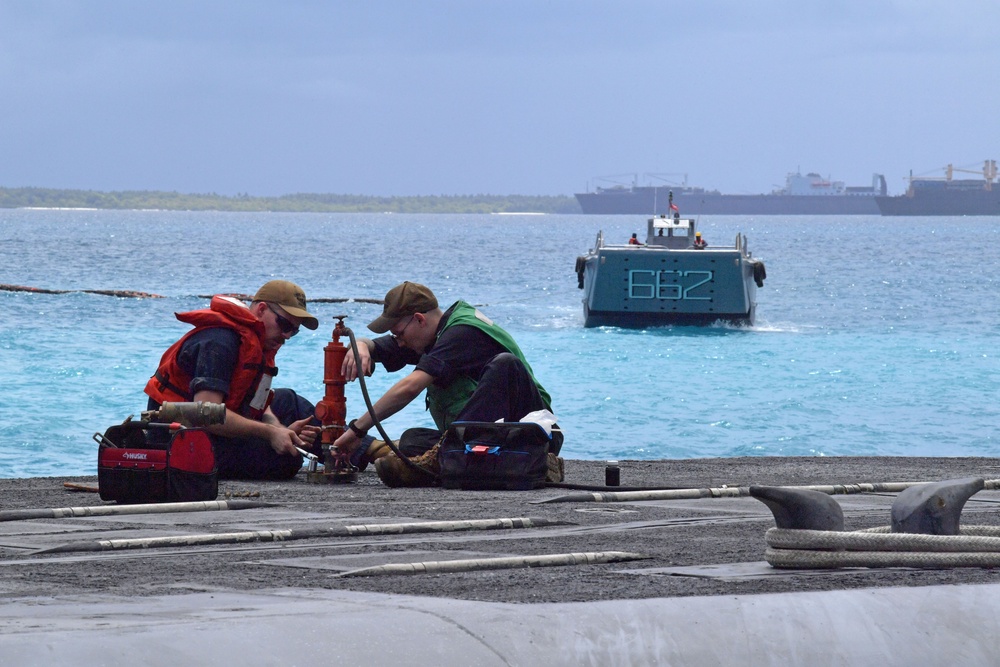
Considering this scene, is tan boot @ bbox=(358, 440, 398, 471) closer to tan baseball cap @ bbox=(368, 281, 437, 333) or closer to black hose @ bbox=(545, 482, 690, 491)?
tan baseball cap @ bbox=(368, 281, 437, 333)

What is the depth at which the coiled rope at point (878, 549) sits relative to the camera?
446 centimetres

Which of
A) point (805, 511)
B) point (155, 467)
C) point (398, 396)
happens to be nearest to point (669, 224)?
point (398, 396)

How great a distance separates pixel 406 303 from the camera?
792 centimetres

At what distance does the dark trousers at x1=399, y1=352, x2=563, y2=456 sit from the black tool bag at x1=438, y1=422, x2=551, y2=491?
0.33ft

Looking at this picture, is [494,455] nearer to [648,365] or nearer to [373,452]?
[373,452]

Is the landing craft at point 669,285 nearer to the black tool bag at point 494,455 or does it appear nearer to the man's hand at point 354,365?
the man's hand at point 354,365

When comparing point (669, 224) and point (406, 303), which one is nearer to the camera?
point (406, 303)

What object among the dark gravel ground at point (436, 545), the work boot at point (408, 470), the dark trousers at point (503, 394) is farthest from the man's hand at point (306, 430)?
the dark trousers at point (503, 394)

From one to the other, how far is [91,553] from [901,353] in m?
30.5

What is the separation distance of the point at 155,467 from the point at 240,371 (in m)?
0.98

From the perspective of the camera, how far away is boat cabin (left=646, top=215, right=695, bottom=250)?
37.7 m

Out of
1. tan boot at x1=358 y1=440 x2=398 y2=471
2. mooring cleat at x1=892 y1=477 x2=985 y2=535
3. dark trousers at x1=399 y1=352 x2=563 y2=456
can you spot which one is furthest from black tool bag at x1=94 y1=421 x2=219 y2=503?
mooring cleat at x1=892 y1=477 x2=985 y2=535

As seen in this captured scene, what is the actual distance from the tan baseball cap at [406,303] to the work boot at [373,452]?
0.94m

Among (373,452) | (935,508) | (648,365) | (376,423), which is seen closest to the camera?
(935,508)
